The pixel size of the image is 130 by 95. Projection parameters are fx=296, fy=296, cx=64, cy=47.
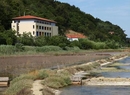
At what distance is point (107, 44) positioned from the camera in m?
125

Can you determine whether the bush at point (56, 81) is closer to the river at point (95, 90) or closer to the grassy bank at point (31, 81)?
the grassy bank at point (31, 81)

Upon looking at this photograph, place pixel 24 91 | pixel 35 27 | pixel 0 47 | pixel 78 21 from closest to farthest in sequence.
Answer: pixel 24 91 → pixel 0 47 → pixel 35 27 → pixel 78 21

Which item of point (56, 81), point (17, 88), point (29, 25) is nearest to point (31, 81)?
point (56, 81)

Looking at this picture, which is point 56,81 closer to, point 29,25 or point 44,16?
point 29,25

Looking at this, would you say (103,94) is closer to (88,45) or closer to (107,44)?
(88,45)

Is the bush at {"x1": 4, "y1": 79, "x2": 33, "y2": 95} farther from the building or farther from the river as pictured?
the building

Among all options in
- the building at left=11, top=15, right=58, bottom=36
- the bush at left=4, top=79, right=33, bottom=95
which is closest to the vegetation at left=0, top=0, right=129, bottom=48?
the building at left=11, top=15, right=58, bottom=36

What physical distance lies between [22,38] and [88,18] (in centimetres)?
11838

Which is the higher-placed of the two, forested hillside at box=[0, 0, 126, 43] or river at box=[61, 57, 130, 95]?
forested hillside at box=[0, 0, 126, 43]

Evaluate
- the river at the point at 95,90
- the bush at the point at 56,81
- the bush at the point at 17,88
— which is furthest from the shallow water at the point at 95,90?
the bush at the point at 17,88

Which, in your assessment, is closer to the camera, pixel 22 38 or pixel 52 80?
pixel 52 80

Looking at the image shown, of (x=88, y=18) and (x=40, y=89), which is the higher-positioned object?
(x=88, y=18)

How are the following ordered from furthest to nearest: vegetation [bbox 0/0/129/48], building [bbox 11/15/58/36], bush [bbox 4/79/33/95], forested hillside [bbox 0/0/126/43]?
forested hillside [bbox 0/0/126/43] → building [bbox 11/15/58/36] → vegetation [bbox 0/0/129/48] → bush [bbox 4/79/33/95]

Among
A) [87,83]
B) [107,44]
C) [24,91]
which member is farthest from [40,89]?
[107,44]
